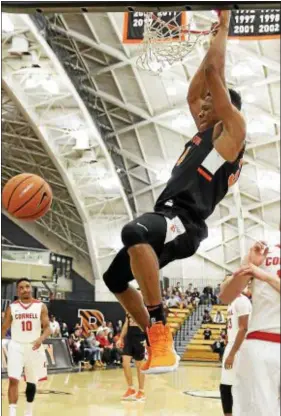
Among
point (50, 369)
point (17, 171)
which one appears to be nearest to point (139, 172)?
point (17, 171)

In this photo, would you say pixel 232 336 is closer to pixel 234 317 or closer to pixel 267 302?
pixel 234 317

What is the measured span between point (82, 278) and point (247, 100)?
10510mm

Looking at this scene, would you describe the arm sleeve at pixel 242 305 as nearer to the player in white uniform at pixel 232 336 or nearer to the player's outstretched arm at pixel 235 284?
the player in white uniform at pixel 232 336

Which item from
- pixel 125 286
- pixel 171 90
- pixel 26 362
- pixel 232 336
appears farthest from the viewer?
pixel 171 90

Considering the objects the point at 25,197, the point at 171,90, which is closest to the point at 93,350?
the point at 171,90

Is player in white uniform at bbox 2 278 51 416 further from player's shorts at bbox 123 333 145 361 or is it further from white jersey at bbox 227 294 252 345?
white jersey at bbox 227 294 252 345

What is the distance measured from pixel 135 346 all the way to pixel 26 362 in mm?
2328

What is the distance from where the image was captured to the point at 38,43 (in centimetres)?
1603

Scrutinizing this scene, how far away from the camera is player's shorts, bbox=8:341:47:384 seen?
23.9 feet

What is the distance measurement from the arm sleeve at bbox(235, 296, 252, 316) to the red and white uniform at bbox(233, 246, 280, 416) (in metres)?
2.16

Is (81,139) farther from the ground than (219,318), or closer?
farther from the ground

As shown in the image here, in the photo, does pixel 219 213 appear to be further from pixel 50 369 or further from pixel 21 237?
pixel 50 369

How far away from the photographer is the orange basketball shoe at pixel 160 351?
344 cm

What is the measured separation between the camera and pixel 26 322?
7.52 meters
